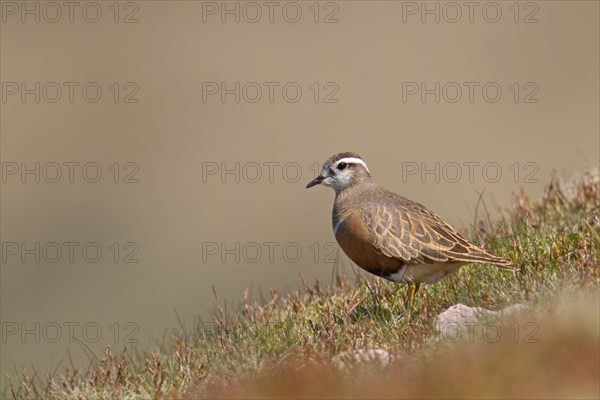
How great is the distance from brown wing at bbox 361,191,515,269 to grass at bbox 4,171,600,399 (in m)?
0.36

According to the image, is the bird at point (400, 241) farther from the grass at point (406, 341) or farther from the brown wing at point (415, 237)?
the grass at point (406, 341)

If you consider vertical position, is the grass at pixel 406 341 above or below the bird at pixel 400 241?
below

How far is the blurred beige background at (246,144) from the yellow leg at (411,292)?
225 ft

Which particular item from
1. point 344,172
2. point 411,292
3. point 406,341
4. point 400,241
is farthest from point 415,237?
point 406,341

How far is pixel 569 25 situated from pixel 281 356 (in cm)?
13421

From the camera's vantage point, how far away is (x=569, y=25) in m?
138

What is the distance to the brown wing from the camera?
13266 mm

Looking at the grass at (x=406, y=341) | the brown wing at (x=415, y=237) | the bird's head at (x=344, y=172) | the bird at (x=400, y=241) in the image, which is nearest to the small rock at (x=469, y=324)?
the grass at (x=406, y=341)

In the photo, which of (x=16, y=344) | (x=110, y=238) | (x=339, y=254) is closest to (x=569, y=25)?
(x=110, y=238)

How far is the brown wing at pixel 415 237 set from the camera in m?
13.3

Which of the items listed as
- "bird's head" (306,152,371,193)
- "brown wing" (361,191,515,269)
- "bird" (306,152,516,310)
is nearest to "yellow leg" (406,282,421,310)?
"bird" (306,152,516,310)

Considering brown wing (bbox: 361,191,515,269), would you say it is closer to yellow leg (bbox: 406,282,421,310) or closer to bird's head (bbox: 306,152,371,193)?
yellow leg (bbox: 406,282,421,310)

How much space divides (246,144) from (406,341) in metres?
134

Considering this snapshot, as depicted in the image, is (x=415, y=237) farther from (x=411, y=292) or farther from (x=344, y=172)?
(x=344, y=172)
